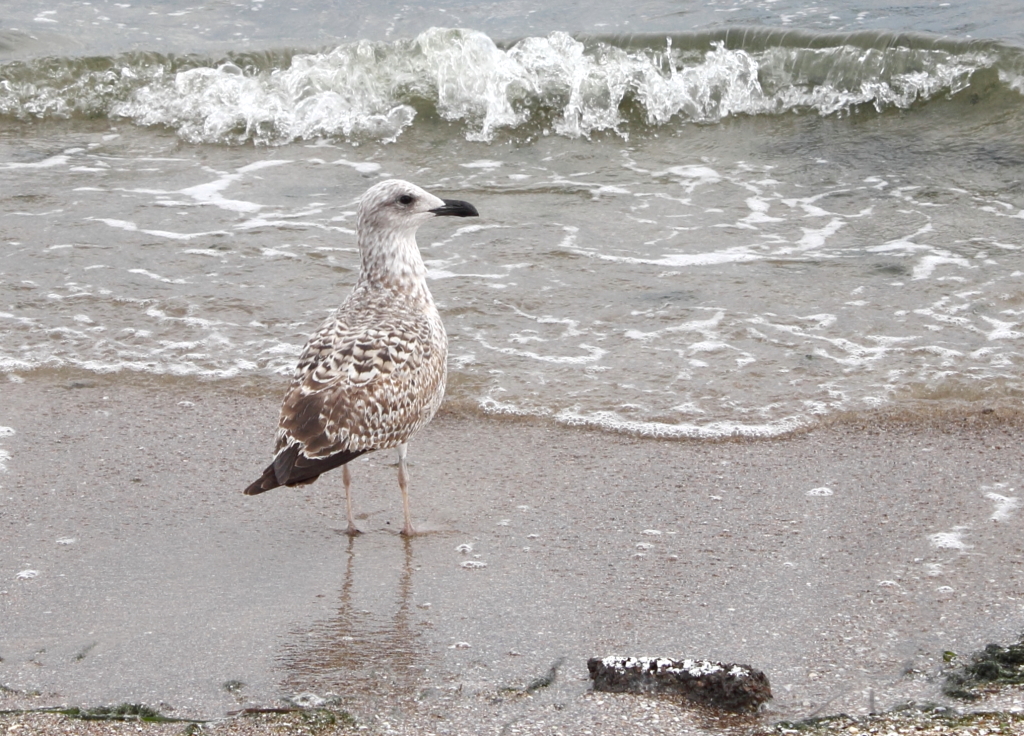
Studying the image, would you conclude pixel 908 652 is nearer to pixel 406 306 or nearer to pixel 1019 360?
pixel 406 306

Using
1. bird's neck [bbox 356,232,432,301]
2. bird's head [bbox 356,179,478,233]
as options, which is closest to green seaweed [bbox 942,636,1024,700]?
bird's neck [bbox 356,232,432,301]

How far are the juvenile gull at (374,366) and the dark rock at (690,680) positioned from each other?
4.93ft

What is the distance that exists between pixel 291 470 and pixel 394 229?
4.91ft

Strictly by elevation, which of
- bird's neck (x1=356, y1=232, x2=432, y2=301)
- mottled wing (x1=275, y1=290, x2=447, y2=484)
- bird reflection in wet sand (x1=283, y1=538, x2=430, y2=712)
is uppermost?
bird's neck (x1=356, y1=232, x2=432, y2=301)

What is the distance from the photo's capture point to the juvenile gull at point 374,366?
15.3ft

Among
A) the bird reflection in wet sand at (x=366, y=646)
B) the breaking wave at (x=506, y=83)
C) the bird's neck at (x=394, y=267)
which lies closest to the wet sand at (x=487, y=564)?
the bird reflection in wet sand at (x=366, y=646)

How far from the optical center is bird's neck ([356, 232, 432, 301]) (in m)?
5.53

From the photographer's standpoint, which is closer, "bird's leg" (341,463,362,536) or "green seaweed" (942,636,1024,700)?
"green seaweed" (942,636,1024,700)

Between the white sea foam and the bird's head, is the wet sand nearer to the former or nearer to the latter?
the white sea foam

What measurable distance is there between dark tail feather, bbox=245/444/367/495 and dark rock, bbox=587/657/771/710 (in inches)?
56.9

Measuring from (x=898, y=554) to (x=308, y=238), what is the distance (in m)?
5.06

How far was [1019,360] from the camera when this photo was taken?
21.2 ft

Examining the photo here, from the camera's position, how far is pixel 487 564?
4668 mm

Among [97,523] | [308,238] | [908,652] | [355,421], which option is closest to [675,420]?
[355,421]
